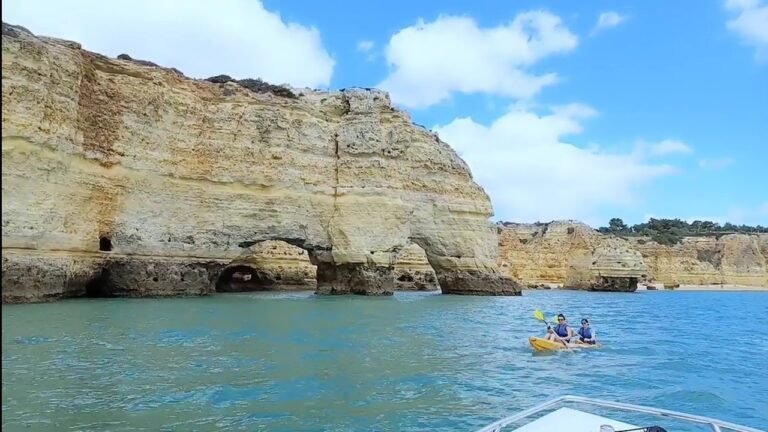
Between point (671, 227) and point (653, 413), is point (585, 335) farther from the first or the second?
point (671, 227)

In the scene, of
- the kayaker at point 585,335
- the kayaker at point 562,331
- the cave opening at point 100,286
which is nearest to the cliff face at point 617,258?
the kayaker at point 585,335

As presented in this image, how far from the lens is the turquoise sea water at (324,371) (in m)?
7.07

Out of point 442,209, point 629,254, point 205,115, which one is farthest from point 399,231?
point 629,254

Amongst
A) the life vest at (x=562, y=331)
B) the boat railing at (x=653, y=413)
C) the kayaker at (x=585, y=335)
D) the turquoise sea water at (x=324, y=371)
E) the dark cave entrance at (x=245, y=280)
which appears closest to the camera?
the boat railing at (x=653, y=413)

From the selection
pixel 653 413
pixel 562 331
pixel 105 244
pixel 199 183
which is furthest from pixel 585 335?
pixel 105 244

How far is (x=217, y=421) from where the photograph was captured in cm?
674

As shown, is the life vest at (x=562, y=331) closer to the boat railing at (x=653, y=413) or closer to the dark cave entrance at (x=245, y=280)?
the boat railing at (x=653, y=413)

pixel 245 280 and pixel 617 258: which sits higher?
pixel 617 258

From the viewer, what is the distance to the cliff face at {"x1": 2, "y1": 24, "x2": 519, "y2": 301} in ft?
61.0

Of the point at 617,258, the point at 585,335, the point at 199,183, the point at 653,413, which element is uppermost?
the point at 199,183

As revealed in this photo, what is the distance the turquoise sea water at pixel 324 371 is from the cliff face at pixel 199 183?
4.14m

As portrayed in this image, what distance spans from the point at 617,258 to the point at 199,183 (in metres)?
36.0

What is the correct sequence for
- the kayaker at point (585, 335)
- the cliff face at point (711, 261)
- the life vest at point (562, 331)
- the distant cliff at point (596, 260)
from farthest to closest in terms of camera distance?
the cliff face at point (711, 261)
the distant cliff at point (596, 260)
the kayaker at point (585, 335)
the life vest at point (562, 331)

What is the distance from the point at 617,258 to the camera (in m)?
48.2
